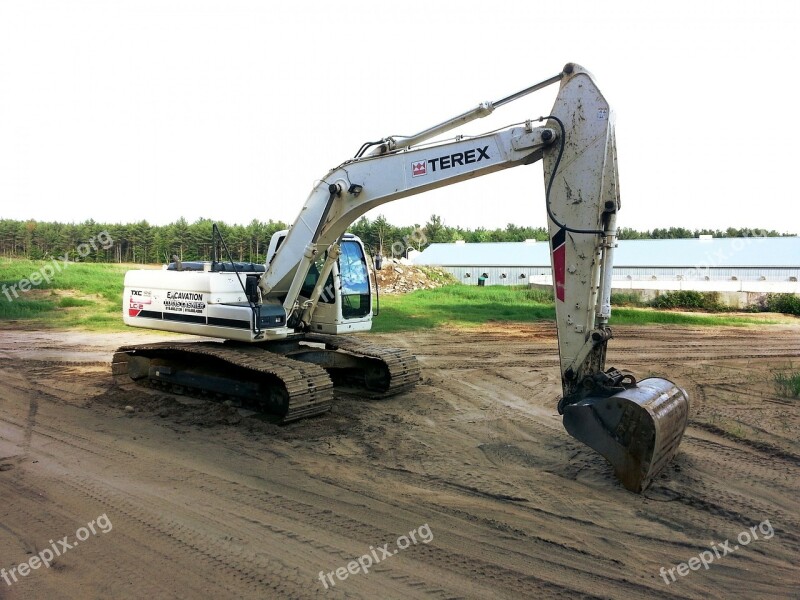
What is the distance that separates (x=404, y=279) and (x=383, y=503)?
31473mm

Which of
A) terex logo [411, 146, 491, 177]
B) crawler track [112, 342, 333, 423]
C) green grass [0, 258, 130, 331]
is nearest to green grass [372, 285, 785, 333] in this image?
green grass [0, 258, 130, 331]

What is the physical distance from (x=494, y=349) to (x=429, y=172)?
858 cm

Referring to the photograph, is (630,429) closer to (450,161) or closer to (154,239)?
(450,161)

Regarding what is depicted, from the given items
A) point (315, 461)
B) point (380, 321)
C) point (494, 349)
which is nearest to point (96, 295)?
point (380, 321)

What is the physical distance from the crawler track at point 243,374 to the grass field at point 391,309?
963cm

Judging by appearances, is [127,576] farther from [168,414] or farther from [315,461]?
[168,414]

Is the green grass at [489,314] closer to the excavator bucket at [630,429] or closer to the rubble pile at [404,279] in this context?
the rubble pile at [404,279]

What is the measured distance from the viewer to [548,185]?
6.14m

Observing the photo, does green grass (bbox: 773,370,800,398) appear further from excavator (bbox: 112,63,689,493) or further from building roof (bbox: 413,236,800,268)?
building roof (bbox: 413,236,800,268)

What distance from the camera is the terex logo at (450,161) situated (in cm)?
657

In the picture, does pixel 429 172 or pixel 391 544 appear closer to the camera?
pixel 391 544

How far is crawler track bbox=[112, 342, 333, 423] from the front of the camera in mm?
7773

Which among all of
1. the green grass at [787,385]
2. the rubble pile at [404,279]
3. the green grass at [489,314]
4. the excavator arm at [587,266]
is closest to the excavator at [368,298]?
the excavator arm at [587,266]

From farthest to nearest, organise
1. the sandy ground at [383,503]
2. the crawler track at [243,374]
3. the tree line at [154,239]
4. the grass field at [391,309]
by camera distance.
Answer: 1. the tree line at [154,239]
2. the grass field at [391,309]
3. the crawler track at [243,374]
4. the sandy ground at [383,503]
